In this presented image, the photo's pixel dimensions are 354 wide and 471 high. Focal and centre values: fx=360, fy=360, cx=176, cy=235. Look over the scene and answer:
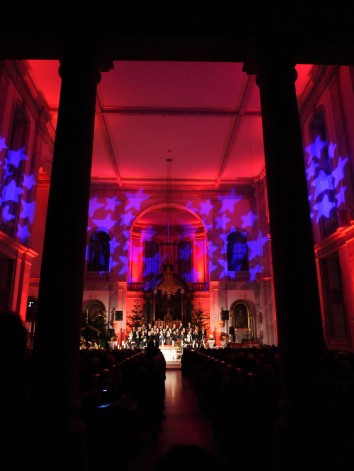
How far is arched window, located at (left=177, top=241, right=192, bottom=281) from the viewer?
29.1 meters

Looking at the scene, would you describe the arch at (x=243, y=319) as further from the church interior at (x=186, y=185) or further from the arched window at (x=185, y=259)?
the arched window at (x=185, y=259)

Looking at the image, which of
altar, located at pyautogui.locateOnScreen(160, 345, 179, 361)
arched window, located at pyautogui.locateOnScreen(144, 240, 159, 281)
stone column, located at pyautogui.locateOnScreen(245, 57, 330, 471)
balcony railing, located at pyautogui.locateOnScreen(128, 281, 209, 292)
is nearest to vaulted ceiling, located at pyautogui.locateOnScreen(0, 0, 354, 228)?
stone column, located at pyautogui.locateOnScreen(245, 57, 330, 471)

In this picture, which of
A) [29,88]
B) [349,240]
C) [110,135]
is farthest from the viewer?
[110,135]

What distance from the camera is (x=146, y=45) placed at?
4.95m

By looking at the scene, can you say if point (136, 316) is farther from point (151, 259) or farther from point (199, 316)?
point (151, 259)

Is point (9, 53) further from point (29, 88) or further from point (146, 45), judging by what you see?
point (29, 88)

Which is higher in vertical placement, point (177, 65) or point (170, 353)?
point (177, 65)

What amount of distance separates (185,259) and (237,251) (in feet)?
22.2

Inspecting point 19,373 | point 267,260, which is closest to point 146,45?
point 19,373

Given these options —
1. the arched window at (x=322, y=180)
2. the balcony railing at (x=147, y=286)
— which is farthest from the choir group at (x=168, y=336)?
the arched window at (x=322, y=180)

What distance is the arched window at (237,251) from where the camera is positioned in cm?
2334

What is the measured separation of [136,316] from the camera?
23.4m

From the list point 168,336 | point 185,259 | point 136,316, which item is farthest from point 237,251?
point 136,316

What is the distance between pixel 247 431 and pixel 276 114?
3.61 metres
